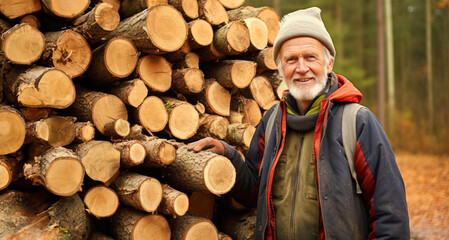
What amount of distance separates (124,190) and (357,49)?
77.4 ft

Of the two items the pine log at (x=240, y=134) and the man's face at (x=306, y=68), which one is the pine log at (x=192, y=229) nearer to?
the pine log at (x=240, y=134)

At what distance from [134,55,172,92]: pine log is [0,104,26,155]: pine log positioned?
989mm

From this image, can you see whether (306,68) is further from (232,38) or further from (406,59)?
(406,59)

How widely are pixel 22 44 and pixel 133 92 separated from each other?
0.83m

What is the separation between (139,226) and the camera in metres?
2.63

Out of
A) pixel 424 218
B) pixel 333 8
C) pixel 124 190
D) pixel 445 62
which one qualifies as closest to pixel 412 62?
pixel 445 62

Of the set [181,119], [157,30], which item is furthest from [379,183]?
[157,30]

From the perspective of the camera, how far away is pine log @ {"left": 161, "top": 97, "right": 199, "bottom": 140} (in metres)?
3.26

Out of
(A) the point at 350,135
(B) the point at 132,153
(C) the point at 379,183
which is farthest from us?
(B) the point at 132,153

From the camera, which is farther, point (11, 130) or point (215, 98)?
point (215, 98)

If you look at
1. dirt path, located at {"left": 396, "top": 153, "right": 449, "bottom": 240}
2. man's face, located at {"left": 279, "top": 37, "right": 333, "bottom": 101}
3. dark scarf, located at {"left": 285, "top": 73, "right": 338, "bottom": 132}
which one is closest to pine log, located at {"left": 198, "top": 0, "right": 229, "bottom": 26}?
man's face, located at {"left": 279, "top": 37, "right": 333, "bottom": 101}

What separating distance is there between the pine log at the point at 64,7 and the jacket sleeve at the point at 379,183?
2157mm

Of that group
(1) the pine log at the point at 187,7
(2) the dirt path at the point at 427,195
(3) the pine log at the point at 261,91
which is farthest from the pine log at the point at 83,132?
(2) the dirt path at the point at 427,195

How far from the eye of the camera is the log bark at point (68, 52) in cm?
280
